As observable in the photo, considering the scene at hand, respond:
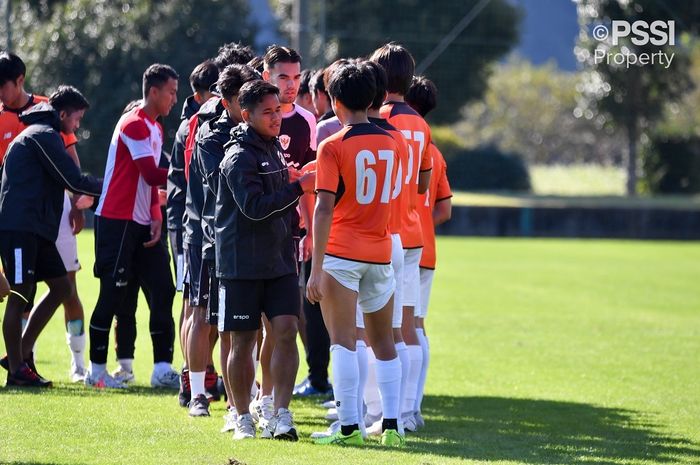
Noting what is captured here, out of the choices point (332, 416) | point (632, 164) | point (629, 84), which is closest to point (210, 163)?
point (332, 416)

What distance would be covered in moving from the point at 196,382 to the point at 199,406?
0.14 metres

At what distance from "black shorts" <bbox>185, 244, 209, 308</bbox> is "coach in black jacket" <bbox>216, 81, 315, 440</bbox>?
2.07ft

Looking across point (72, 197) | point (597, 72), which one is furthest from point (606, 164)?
point (72, 197)

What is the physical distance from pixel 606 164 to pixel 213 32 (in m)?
42.6

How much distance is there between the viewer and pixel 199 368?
705 cm

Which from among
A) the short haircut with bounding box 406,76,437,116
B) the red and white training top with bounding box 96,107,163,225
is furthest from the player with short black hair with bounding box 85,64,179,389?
the short haircut with bounding box 406,76,437,116

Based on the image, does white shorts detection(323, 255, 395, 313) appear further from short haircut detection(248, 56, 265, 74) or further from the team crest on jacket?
short haircut detection(248, 56, 265, 74)

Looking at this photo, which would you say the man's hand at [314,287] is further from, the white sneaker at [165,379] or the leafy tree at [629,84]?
the leafy tree at [629,84]

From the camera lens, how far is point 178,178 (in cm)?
759

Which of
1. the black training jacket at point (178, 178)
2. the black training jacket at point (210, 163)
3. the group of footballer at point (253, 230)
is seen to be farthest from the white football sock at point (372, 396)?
the black training jacket at point (178, 178)

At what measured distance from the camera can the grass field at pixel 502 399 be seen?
6.01 m

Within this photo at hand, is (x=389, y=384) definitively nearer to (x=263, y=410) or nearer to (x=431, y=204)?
(x=263, y=410)

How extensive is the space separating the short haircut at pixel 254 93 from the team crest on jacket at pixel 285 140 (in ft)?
3.42

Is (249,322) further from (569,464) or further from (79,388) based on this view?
(79,388)
